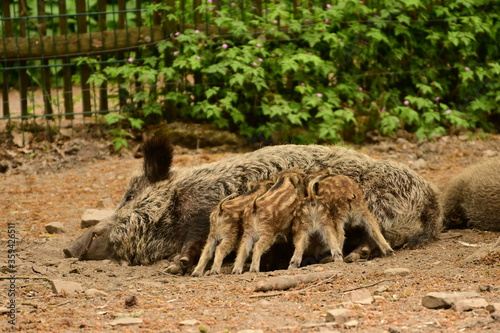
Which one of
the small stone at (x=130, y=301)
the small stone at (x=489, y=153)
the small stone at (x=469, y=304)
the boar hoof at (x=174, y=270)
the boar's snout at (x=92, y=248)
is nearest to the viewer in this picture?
the small stone at (x=469, y=304)

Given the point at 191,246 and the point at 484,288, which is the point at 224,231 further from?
the point at 484,288

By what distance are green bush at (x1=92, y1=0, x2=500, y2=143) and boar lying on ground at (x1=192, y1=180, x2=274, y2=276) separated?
188 inches

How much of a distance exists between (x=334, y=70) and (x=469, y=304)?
768 cm

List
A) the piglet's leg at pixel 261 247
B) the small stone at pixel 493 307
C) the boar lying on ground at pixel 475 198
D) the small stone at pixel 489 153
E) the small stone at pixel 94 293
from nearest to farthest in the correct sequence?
the small stone at pixel 493 307 → the small stone at pixel 94 293 → the piglet's leg at pixel 261 247 → the boar lying on ground at pixel 475 198 → the small stone at pixel 489 153

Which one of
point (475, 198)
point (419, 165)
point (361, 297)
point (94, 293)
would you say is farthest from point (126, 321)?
point (419, 165)

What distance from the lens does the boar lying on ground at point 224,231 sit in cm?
601

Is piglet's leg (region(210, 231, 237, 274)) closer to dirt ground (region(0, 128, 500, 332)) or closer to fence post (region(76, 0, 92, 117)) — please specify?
dirt ground (region(0, 128, 500, 332))

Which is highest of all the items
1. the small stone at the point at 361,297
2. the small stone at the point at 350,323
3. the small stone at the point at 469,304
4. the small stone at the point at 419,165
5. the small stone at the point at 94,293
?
the small stone at the point at 469,304

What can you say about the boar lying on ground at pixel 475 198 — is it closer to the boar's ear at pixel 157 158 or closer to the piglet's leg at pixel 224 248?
the piglet's leg at pixel 224 248

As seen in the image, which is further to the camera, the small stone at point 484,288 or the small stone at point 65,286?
the small stone at point 65,286

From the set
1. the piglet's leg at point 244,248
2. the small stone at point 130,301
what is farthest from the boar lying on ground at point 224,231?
the small stone at point 130,301

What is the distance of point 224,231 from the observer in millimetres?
6023

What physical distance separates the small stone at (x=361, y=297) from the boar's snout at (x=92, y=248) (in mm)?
2810

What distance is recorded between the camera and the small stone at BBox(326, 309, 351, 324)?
399 cm
